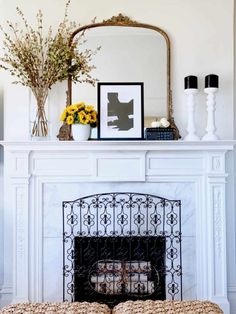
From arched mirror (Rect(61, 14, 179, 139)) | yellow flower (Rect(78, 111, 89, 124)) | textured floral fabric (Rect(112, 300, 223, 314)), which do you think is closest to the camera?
textured floral fabric (Rect(112, 300, 223, 314))

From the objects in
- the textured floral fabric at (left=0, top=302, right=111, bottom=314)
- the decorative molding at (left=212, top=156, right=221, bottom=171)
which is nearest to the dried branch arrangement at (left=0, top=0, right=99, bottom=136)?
the decorative molding at (left=212, top=156, right=221, bottom=171)

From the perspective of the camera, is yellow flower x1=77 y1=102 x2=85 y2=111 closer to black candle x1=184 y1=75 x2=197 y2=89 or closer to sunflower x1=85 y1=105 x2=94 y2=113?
sunflower x1=85 y1=105 x2=94 y2=113

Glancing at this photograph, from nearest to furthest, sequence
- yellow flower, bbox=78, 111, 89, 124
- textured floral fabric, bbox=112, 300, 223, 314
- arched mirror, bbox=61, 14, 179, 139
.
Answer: textured floral fabric, bbox=112, 300, 223, 314 → yellow flower, bbox=78, 111, 89, 124 → arched mirror, bbox=61, 14, 179, 139

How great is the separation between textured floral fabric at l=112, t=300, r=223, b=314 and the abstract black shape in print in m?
1.47

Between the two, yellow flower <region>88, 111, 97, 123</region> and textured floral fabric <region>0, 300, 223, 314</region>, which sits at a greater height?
yellow flower <region>88, 111, 97, 123</region>

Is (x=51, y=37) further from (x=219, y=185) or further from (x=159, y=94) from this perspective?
(x=219, y=185)

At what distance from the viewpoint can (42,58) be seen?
3078 mm

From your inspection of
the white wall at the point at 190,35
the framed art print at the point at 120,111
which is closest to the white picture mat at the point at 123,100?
the framed art print at the point at 120,111

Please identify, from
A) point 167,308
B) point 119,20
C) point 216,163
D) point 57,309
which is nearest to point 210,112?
point 216,163

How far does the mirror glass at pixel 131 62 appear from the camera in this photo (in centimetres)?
314

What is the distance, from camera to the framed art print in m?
3.03

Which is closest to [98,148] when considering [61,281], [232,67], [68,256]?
[68,256]

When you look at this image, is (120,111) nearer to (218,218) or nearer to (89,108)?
(89,108)

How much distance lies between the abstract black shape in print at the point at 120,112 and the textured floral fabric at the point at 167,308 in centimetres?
147
